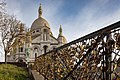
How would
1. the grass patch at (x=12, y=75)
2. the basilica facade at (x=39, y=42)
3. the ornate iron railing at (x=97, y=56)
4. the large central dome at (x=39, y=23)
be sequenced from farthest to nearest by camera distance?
the large central dome at (x=39, y=23) → the basilica facade at (x=39, y=42) → the grass patch at (x=12, y=75) → the ornate iron railing at (x=97, y=56)

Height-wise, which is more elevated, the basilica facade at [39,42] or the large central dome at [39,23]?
the large central dome at [39,23]

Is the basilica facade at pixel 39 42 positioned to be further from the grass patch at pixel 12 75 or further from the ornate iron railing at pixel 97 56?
the ornate iron railing at pixel 97 56

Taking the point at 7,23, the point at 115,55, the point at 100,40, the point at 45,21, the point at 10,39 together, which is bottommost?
the point at 115,55

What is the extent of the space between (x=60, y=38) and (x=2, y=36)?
31408 millimetres

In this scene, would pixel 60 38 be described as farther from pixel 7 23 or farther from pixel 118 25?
pixel 118 25

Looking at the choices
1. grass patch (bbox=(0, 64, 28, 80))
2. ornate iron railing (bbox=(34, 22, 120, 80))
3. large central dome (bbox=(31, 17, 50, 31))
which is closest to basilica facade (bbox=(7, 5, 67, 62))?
large central dome (bbox=(31, 17, 50, 31))

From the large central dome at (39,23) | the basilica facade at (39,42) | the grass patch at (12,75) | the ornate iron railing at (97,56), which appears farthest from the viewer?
the large central dome at (39,23)

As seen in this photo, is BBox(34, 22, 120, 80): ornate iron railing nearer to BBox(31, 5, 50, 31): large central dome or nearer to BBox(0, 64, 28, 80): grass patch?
BBox(0, 64, 28, 80): grass patch

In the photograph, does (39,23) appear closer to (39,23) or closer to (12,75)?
(39,23)

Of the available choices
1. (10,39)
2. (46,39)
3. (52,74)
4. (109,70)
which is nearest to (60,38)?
(46,39)

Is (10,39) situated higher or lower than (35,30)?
lower

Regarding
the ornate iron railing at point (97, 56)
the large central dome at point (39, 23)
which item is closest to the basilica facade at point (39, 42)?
the large central dome at point (39, 23)

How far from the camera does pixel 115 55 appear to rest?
2.95 m

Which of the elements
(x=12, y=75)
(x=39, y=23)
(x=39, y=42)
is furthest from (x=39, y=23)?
(x=12, y=75)
